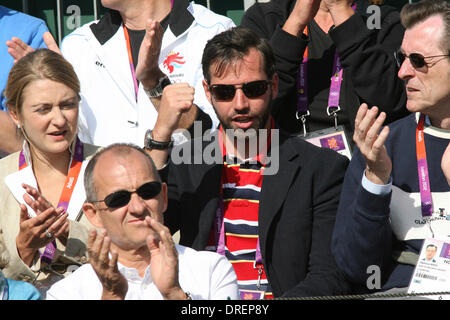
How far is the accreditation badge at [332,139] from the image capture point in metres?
4.56

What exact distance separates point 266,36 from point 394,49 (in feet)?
2.45

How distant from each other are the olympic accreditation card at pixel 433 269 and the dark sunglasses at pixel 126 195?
1.27 metres

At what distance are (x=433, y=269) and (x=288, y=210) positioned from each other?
2.47 feet

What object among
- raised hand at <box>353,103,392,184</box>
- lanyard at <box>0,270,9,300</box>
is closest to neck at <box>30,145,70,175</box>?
lanyard at <box>0,270,9,300</box>

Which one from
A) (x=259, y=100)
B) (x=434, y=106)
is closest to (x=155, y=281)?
(x=259, y=100)

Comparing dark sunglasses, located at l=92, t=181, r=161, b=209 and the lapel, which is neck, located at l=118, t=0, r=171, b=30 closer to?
the lapel

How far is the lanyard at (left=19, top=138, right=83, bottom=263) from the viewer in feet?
13.6

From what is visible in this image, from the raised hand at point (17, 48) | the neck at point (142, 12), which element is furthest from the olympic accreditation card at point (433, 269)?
the raised hand at point (17, 48)

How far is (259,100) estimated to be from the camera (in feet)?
13.8

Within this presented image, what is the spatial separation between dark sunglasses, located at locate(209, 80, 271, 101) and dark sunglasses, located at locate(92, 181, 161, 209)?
74cm

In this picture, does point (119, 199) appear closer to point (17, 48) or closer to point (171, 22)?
point (17, 48)

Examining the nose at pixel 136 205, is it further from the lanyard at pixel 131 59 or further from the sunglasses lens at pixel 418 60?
the sunglasses lens at pixel 418 60

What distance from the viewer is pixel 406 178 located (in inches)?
162
